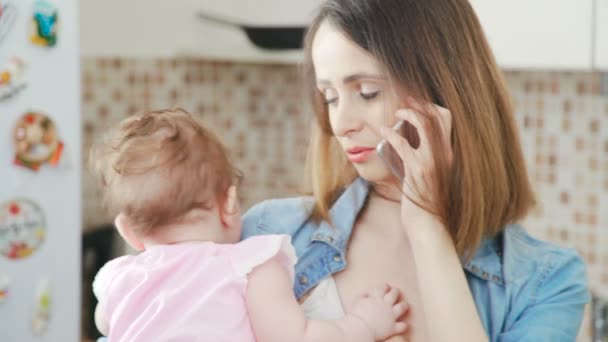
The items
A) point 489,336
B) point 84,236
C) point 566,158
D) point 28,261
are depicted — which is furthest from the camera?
point 84,236

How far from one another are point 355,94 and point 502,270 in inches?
12.9

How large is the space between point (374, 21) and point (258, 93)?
1.79m

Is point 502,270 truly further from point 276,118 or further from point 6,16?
point 276,118

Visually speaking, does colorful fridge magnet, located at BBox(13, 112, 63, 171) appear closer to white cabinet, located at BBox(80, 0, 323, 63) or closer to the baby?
white cabinet, located at BBox(80, 0, 323, 63)

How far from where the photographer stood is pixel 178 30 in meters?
2.81

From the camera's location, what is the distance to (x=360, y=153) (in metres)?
1.23

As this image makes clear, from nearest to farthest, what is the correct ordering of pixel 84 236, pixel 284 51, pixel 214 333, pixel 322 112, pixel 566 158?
pixel 214 333 → pixel 322 112 → pixel 566 158 → pixel 284 51 → pixel 84 236

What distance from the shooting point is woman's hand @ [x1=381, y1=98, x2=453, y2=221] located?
1205mm

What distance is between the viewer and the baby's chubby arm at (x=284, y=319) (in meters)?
1.13

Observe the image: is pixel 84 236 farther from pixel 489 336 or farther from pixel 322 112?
pixel 489 336

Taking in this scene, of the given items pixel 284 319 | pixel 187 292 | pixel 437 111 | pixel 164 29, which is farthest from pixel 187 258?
pixel 164 29

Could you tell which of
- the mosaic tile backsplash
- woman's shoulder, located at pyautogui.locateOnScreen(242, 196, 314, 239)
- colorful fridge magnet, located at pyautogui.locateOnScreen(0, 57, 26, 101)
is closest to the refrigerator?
colorful fridge magnet, located at pyautogui.locateOnScreen(0, 57, 26, 101)

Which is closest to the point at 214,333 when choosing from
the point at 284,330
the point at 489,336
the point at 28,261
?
the point at 284,330

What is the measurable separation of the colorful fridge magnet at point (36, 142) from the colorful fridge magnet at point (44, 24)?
0.16 metres
